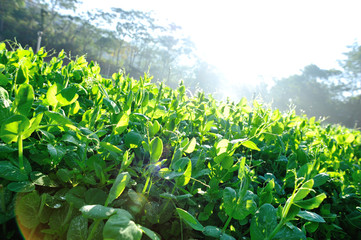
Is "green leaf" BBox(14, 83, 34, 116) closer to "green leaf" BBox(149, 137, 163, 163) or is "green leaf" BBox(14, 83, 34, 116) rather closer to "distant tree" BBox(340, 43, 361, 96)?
"green leaf" BBox(149, 137, 163, 163)

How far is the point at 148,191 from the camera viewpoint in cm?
75

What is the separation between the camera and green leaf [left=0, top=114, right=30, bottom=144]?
540 mm

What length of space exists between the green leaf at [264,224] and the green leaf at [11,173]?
691mm

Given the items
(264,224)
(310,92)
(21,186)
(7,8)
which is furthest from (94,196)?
(310,92)

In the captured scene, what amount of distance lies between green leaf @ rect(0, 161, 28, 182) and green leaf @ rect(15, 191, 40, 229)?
0.06 m

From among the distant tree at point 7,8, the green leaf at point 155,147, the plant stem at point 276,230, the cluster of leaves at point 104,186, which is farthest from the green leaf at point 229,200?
the distant tree at point 7,8

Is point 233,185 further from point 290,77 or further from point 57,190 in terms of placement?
point 290,77

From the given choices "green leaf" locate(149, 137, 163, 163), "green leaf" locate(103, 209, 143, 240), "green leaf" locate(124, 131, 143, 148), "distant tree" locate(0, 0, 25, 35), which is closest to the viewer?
"green leaf" locate(103, 209, 143, 240)

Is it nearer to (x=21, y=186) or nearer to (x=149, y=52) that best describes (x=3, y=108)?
(x=21, y=186)

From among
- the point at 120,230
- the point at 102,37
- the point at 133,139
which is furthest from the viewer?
the point at 102,37

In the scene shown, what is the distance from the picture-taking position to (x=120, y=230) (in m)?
0.48

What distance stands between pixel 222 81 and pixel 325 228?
170ft

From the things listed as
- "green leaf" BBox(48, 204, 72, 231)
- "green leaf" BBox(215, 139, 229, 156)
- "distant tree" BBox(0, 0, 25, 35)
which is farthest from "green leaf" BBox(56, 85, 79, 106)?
"distant tree" BBox(0, 0, 25, 35)

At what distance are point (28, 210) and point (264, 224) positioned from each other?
69 cm
